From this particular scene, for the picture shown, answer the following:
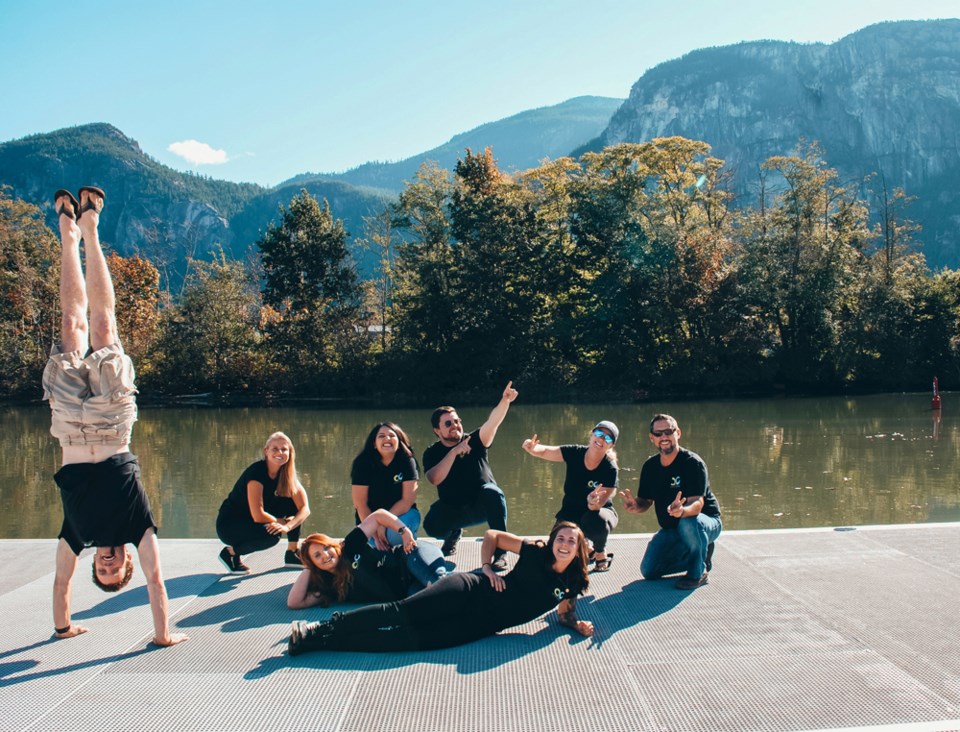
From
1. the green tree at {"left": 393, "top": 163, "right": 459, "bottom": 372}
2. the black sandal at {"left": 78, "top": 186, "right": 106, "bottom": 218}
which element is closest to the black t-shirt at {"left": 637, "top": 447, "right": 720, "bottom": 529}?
the black sandal at {"left": 78, "top": 186, "right": 106, "bottom": 218}

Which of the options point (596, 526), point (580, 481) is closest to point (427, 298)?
point (580, 481)

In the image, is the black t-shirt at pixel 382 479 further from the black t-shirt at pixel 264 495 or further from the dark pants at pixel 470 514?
the black t-shirt at pixel 264 495

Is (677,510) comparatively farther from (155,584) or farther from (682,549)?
(155,584)

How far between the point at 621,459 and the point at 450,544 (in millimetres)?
8773

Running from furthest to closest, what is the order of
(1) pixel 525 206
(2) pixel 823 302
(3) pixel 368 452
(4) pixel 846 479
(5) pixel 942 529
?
(1) pixel 525 206 → (2) pixel 823 302 → (4) pixel 846 479 → (5) pixel 942 529 → (3) pixel 368 452

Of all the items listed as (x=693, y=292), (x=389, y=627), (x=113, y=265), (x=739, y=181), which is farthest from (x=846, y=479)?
(x=739, y=181)

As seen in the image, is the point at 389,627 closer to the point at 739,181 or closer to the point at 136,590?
the point at 136,590

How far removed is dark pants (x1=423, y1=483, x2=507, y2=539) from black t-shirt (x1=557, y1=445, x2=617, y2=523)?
20.0 inches

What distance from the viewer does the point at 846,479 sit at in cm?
1165

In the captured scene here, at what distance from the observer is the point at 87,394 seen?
3859 millimetres

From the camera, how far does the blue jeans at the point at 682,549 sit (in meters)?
4.91

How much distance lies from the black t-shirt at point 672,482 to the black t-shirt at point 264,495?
2414mm

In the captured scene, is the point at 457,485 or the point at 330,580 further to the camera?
the point at 457,485

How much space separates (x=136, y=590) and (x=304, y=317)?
30463mm
